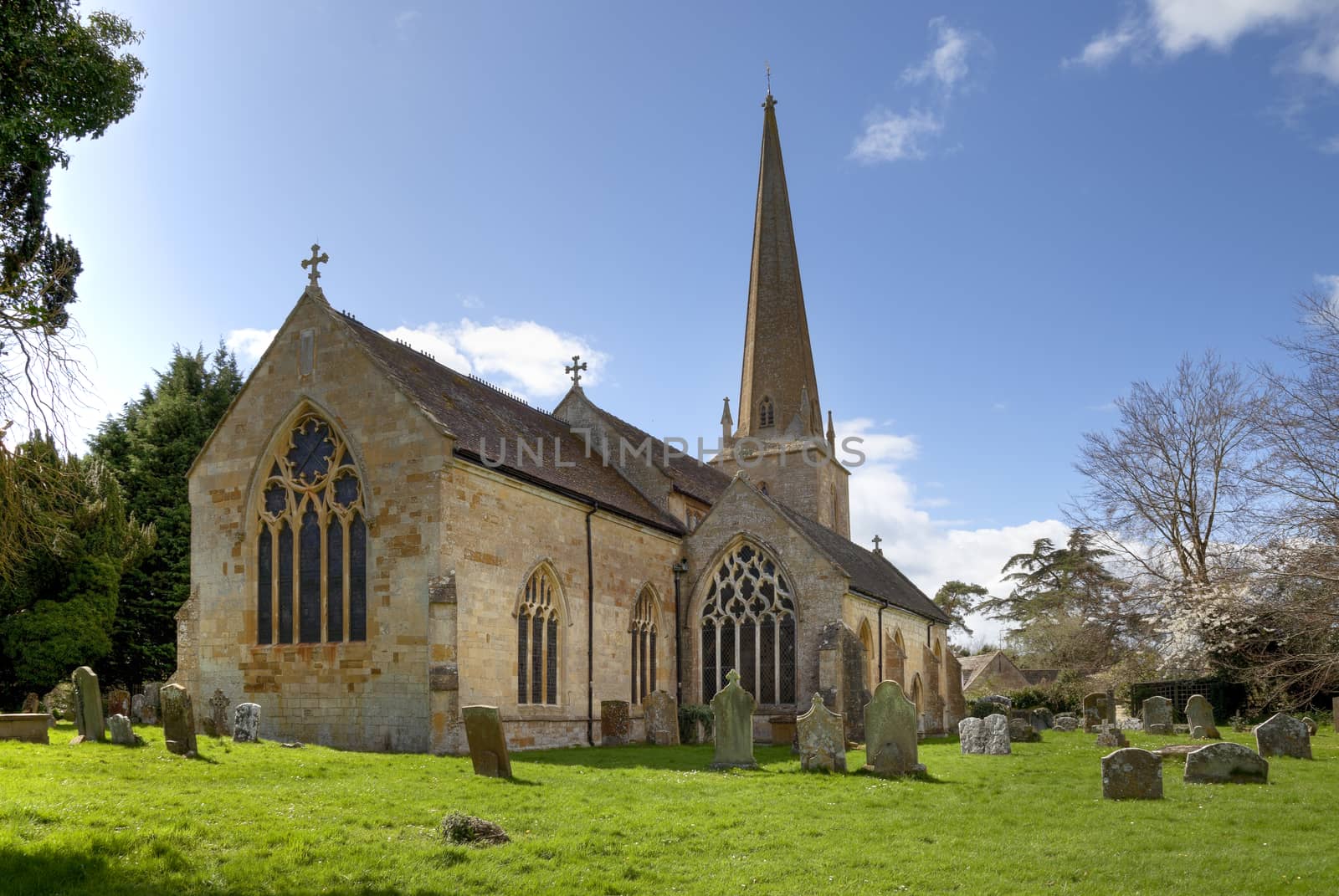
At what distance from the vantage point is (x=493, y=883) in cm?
841

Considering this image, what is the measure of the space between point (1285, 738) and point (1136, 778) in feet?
24.3

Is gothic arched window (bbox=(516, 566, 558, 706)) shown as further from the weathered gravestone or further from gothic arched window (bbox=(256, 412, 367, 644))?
the weathered gravestone

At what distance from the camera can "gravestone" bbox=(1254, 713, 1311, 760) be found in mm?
18203

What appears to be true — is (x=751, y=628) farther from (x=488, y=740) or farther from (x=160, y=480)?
(x=160, y=480)

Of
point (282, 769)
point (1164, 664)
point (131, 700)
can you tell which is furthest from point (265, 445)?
point (1164, 664)

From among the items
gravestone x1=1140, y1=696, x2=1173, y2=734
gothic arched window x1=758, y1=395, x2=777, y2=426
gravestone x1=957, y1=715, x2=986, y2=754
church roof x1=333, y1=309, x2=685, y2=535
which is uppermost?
gothic arched window x1=758, y1=395, x2=777, y2=426

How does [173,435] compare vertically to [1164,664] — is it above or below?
above

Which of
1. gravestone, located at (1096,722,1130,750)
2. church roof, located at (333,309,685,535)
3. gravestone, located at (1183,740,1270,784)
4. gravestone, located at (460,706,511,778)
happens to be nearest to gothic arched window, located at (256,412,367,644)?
church roof, located at (333,309,685,535)

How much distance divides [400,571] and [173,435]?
2061 cm

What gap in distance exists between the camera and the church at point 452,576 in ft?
62.5

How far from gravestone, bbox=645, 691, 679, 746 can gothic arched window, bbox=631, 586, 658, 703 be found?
294 centimetres

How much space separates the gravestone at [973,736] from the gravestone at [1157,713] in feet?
31.8

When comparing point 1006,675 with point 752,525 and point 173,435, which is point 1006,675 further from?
point 173,435

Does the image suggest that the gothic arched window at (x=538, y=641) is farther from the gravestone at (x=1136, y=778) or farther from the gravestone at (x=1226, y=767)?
the gravestone at (x=1226, y=767)
